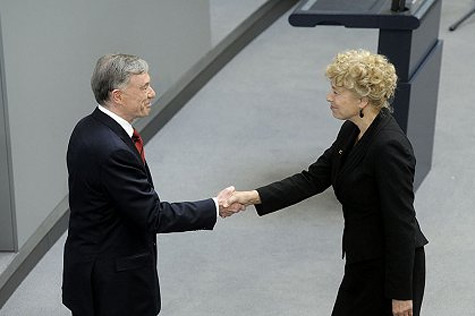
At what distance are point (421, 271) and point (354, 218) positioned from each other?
337mm

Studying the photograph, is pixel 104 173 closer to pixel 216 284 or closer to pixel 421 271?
pixel 421 271

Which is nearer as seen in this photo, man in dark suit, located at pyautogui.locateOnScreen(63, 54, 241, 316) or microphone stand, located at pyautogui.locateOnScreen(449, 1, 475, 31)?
man in dark suit, located at pyautogui.locateOnScreen(63, 54, 241, 316)

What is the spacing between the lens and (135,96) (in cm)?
424

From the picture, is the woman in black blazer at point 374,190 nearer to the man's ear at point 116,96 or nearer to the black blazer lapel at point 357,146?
the black blazer lapel at point 357,146

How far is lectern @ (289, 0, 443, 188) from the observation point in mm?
6340

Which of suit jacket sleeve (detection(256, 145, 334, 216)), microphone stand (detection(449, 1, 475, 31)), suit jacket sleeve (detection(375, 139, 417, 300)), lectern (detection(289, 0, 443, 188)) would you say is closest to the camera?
suit jacket sleeve (detection(375, 139, 417, 300))

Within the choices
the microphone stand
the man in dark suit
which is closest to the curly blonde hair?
the man in dark suit

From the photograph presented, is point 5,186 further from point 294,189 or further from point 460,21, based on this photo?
point 460,21

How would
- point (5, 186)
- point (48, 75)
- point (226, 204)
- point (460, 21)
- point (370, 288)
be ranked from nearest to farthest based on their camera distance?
1. point (370, 288)
2. point (226, 204)
3. point (5, 186)
4. point (48, 75)
5. point (460, 21)

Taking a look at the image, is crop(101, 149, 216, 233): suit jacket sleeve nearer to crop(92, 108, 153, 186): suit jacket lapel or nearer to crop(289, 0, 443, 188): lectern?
crop(92, 108, 153, 186): suit jacket lapel

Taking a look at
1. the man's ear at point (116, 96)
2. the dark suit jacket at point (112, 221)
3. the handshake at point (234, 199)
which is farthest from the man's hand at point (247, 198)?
the man's ear at point (116, 96)

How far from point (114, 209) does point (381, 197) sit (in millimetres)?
981

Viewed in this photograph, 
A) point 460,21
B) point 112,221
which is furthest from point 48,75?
point 460,21

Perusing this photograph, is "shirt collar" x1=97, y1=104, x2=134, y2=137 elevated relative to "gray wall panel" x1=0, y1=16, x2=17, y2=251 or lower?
elevated
